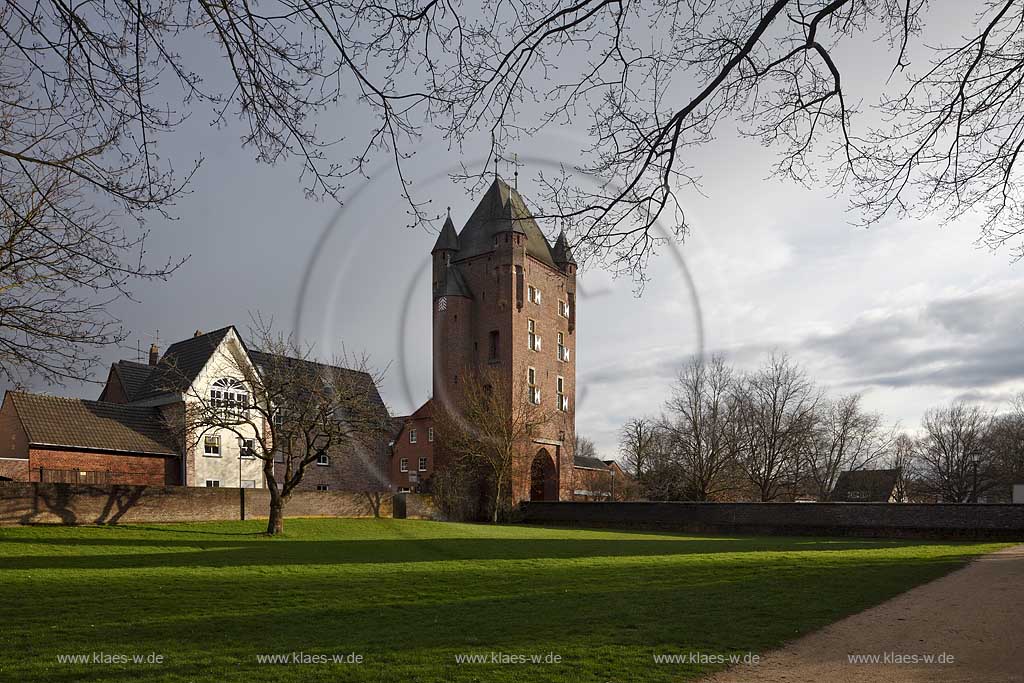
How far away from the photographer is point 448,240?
183 feet

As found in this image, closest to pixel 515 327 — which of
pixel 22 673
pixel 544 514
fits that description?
pixel 544 514

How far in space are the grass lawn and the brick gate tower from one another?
101ft

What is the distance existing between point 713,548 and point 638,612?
558 inches

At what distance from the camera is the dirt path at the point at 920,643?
781cm

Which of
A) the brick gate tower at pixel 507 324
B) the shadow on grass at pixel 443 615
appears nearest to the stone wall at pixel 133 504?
the shadow on grass at pixel 443 615

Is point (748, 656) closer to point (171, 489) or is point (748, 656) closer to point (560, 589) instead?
point (560, 589)

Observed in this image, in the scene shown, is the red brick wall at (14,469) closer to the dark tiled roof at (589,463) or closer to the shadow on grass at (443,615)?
the shadow on grass at (443,615)

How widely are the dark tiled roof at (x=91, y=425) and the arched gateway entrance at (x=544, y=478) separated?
25.0m

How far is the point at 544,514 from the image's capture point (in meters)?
47.2

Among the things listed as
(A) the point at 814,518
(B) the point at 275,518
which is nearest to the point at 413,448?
(A) the point at 814,518

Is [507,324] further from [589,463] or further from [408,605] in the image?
[589,463]

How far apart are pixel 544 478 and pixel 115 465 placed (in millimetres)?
28885

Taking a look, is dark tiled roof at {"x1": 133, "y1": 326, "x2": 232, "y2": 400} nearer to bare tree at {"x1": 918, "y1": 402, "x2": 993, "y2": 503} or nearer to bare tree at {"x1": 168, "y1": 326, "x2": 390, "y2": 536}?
bare tree at {"x1": 168, "y1": 326, "x2": 390, "y2": 536}

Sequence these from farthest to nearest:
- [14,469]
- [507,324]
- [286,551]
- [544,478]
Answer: [544,478], [507,324], [14,469], [286,551]
